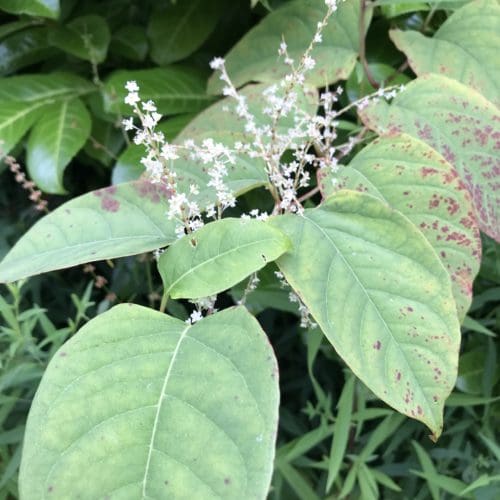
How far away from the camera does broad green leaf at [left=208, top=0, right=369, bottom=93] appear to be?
0.88 meters

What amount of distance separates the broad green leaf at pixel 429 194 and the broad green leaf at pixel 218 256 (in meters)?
0.15

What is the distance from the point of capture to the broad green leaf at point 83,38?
1.05 metres

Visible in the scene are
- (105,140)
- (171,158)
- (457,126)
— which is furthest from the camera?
(105,140)

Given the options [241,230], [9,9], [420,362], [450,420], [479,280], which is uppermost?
[9,9]

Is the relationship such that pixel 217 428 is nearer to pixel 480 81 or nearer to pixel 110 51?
pixel 480 81

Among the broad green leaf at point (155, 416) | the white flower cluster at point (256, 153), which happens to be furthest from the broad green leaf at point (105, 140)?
the broad green leaf at point (155, 416)

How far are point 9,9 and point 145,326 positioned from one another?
0.63 m

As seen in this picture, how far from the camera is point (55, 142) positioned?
0.95m

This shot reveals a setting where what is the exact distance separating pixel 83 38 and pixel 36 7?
0.13m

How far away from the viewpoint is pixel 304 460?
0.93 meters

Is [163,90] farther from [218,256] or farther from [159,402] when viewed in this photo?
[159,402]

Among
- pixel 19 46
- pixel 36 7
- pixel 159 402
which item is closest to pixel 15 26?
pixel 19 46

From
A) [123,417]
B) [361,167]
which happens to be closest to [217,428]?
[123,417]

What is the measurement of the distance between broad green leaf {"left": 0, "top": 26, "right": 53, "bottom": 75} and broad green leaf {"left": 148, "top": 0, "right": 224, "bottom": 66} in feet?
0.65
